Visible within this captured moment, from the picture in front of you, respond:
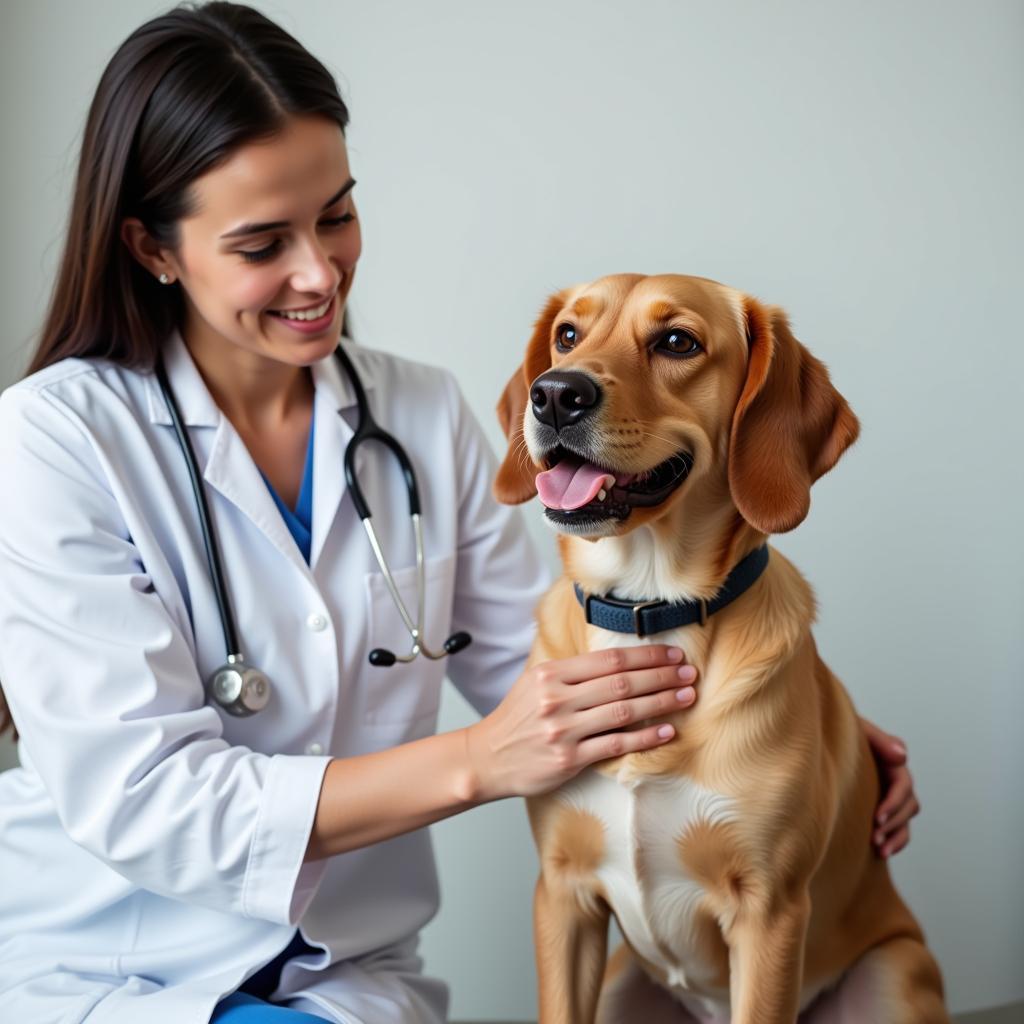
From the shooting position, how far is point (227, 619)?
1.61 metres

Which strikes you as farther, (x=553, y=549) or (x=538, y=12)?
(x=553, y=549)

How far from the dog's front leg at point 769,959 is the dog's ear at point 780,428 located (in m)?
0.45

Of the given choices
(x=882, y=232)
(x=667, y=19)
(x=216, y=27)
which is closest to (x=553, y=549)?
(x=882, y=232)

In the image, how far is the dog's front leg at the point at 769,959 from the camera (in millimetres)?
1405

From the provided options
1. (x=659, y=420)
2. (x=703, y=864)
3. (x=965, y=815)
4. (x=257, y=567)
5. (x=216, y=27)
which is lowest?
(x=965, y=815)

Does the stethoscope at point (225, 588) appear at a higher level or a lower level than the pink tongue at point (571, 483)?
lower

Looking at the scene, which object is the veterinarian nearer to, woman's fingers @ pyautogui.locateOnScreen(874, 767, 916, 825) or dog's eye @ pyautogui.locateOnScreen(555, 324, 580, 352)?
woman's fingers @ pyautogui.locateOnScreen(874, 767, 916, 825)

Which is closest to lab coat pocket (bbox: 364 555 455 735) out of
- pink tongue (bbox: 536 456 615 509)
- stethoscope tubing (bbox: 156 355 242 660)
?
stethoscope tubing (bbox: 156 355 242 660)

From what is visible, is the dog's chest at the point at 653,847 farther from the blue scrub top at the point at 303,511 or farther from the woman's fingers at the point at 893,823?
the blue scrub top at the point at 303,511

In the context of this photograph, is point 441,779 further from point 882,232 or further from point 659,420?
point 882,232

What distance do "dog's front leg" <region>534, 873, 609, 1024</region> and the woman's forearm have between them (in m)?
0.18

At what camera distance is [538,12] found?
236 cm

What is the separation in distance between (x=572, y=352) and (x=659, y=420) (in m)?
0.16

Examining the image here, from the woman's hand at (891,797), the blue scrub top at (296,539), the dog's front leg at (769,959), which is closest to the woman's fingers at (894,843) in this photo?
the woman's hand at (891,797)
